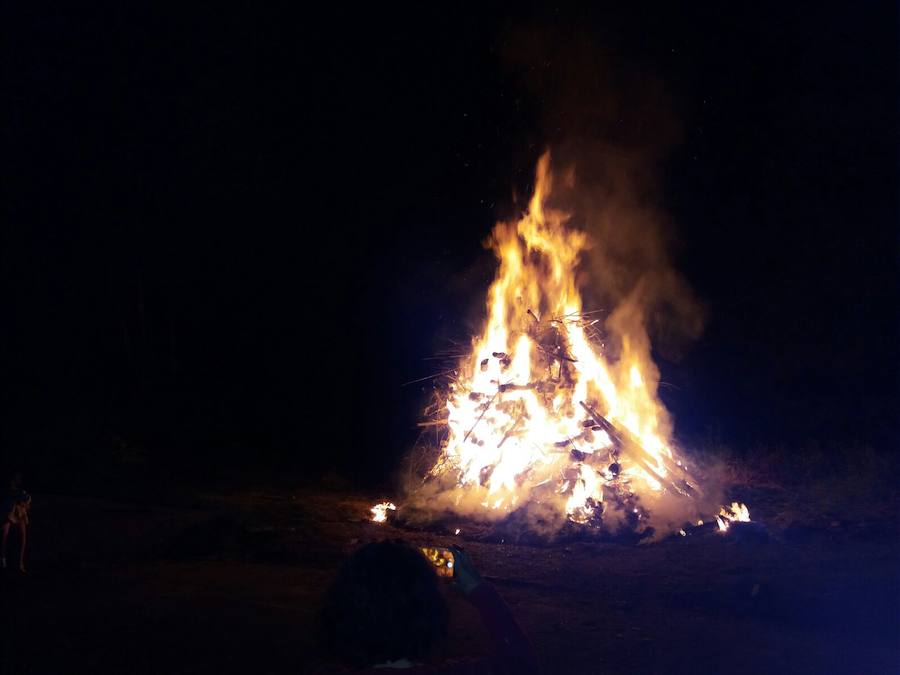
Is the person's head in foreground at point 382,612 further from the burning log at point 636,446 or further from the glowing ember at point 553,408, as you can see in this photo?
the burning log at point 636,446

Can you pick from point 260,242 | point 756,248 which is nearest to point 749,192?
point 756,248

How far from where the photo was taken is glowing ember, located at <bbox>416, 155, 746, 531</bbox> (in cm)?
886

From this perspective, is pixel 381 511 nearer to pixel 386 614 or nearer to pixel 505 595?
pixel 505 595

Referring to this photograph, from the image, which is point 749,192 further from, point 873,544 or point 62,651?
point 62,651

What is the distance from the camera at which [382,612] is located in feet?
6.07

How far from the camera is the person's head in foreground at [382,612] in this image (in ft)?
6.07

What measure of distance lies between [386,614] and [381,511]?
7729mm

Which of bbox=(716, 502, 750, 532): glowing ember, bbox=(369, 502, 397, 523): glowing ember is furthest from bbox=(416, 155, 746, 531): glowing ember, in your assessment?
bbox=(369, 502, 397, 523): glowing ember

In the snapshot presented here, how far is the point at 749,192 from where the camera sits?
15.2 metres

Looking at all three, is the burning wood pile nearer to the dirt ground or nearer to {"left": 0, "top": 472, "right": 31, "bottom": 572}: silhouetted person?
the dirt ground

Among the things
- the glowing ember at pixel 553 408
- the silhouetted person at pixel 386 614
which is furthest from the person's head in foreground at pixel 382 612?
the glowing ember at pixel 553 408

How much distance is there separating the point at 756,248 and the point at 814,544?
30.3ft

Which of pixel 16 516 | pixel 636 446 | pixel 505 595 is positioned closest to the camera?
pixel 505 595

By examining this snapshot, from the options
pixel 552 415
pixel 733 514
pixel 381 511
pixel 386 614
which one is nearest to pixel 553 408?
pixel 552 415
